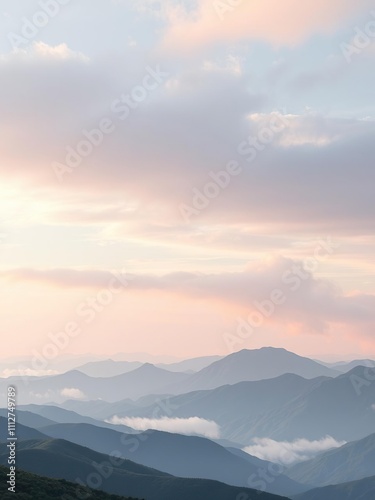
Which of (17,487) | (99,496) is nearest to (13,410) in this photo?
(17,487)

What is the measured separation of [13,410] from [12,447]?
20.8 ft

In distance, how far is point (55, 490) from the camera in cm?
13600

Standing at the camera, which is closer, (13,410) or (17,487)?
(13,410)

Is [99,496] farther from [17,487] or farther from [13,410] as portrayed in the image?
[13,410]

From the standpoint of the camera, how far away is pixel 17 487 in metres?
130

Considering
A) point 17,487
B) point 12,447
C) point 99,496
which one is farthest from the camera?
Answer: point 99,496

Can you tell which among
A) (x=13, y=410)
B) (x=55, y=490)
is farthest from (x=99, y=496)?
(x=13, y=410)

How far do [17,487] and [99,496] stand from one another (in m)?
20.6

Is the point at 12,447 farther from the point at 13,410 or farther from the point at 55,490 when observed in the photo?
the point at 55,490

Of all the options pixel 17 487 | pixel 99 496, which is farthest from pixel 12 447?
pixel 99 496

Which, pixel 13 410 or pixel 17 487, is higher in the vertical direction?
pixel 13 410

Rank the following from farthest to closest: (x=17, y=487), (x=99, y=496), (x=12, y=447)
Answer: (x=99, y=496), (x=17, y=487), (x=12, y=447)

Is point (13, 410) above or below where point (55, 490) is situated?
above

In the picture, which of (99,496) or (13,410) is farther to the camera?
(99,496)
